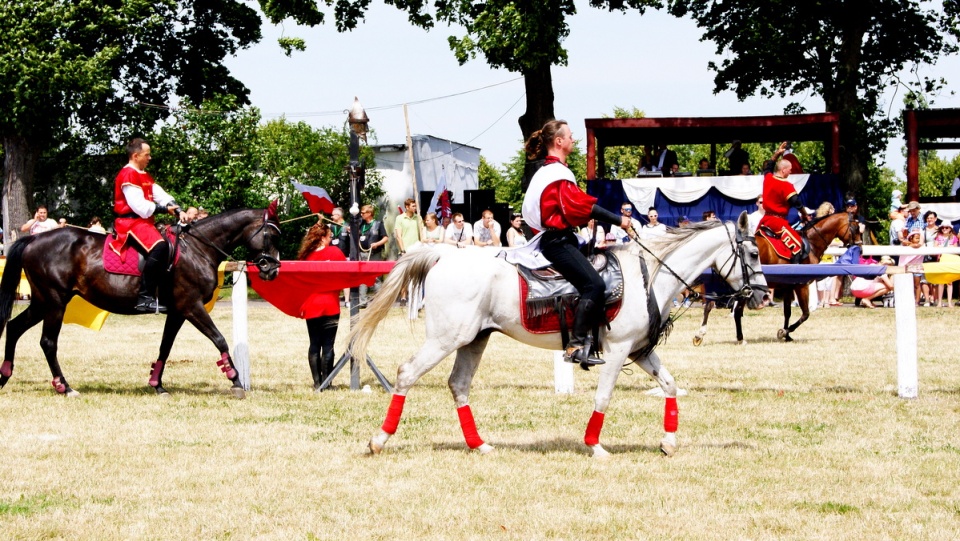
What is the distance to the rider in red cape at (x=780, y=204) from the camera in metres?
16.5

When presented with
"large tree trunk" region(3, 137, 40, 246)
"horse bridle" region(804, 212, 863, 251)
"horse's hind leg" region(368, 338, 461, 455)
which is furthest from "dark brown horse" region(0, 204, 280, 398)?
"large tree trunk" region(3, 137, 40, 246)

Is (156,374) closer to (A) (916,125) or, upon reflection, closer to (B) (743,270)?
(B) (743,270)

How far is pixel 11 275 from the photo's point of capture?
40.5 ft

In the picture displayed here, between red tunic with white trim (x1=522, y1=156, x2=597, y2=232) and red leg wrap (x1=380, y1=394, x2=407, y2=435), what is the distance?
1.73 m

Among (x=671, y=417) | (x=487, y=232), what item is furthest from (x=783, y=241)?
(x=671, y=417)

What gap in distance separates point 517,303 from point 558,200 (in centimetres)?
85

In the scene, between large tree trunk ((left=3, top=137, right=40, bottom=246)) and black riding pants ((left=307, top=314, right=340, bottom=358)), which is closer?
black riding pants ((left=307, top=314, right=340, bottom=358))

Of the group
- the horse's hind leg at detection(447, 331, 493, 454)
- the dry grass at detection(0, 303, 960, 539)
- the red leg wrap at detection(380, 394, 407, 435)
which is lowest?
the dry grass at detection(0, 303, 960, 539)

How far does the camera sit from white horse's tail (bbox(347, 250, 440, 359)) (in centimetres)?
876

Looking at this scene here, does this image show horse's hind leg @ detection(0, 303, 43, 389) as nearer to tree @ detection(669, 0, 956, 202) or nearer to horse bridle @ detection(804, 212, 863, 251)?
horse bridle @ detection(804, 212, 863, 251)

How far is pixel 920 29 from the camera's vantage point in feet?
102

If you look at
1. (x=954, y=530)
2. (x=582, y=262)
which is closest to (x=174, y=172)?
(x=582, y=262)

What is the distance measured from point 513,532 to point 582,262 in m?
2.70

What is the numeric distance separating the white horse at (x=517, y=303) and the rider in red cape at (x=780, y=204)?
25.2ft
